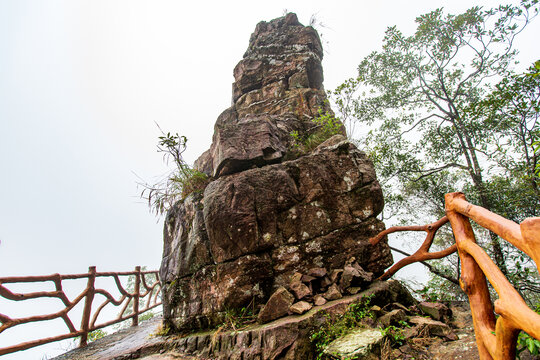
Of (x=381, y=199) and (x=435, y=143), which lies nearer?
(x=381, y=199)

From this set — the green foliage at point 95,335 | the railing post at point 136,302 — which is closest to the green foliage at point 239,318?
the green foliage at point 95,335

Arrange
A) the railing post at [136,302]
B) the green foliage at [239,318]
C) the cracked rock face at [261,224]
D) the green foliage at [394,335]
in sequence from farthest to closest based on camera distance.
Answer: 1. the railing post at [136,302]
2. the cracked rock face at [261,224]
3. the green foliage at [239,318]
4. the green foliage at [394,335]

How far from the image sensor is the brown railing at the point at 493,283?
112 cm

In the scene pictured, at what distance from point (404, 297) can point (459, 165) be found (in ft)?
21.9

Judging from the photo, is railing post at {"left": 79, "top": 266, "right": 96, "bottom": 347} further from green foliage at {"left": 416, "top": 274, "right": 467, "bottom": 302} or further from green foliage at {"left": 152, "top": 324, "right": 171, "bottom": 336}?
green foliage at {"left": 416, "top": 274, "right": 467, "bottom": 302}

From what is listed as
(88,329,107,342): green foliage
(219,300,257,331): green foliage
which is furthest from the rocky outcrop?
Result: (88,329,107,342): green foliage

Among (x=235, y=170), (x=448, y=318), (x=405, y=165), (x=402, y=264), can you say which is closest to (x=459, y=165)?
(x=405, y=165)

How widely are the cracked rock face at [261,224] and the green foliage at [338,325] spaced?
1101mm

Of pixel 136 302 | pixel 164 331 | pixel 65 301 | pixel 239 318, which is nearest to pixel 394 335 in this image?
pixel 239 318

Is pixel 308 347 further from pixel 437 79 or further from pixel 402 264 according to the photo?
pixel 437 79

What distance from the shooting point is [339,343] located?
101 inches

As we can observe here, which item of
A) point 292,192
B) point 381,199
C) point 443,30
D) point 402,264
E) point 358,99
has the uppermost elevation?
point 443,30

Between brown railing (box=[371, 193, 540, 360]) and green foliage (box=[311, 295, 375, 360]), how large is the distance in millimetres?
1425

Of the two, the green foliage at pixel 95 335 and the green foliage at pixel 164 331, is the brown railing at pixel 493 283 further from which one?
the green foliage at pixel 95 335
